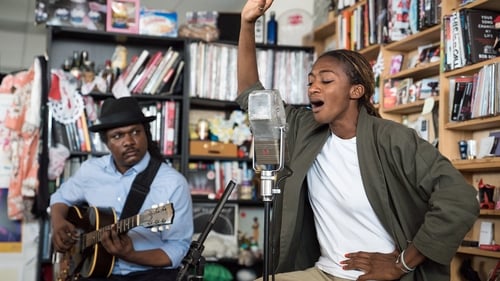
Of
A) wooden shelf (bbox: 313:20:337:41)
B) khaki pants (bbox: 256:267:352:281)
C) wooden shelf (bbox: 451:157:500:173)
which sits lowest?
khaki pants (bbox: 256:267:352:281)

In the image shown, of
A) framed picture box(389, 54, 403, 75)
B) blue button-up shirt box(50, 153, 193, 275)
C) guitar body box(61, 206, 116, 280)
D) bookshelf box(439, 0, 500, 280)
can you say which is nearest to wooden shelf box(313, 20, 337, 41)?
framed picture box(389, 54, 403, 75)

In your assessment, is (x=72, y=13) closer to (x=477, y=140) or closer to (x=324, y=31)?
(x=324, y=31)

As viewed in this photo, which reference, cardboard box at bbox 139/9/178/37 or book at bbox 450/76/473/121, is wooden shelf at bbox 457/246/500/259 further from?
cardboard box at bbox 139/9/178/37

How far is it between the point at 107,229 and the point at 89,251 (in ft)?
0.70

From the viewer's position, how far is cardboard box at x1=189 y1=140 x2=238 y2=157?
4.46 m

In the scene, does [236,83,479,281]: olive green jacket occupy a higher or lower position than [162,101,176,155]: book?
lower

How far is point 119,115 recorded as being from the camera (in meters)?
3.19

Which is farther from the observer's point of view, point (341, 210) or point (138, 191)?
point (138, 191)

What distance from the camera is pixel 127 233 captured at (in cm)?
294

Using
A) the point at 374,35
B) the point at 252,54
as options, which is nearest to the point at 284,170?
the point at 252,54

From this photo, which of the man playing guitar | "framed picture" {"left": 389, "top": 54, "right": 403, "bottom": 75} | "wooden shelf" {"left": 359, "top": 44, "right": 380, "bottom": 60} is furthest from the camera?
"wooden shelf" {"left": 359, "top": 44, "right": 380, "bottom": 60}

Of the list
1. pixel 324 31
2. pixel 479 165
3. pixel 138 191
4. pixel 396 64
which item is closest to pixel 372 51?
pixel 396 64

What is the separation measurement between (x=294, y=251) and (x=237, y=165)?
8.44 feet

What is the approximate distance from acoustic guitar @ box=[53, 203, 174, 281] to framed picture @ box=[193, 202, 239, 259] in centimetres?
124
